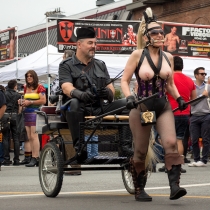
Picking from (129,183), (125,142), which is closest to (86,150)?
(125,142)

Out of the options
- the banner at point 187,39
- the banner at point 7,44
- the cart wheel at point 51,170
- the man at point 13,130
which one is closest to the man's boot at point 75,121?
the cart wheel at point 51,170

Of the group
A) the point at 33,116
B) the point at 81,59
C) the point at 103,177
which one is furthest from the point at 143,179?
the point at 33,116

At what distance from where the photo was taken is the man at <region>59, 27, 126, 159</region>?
336 inches

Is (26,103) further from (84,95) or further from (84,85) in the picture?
(84,95)

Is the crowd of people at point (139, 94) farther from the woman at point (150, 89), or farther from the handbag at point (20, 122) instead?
the handbag at point (20, 122)

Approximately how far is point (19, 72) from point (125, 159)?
15378 millimetres

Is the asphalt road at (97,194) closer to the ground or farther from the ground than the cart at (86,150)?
closer to the ground

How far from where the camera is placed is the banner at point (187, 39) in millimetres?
25078

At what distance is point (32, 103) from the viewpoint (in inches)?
599

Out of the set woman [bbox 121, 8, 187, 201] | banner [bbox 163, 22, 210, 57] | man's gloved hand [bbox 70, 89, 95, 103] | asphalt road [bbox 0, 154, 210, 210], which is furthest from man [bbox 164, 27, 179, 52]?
woman [bbox 121, 8, 187, 201]

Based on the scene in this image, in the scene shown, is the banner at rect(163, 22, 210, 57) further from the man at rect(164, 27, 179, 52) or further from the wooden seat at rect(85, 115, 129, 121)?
the wooden seat at rect(85, 115, 129, 121)

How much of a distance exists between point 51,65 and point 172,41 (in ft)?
15.5

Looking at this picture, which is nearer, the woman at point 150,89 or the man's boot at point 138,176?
the woman at point 150,89

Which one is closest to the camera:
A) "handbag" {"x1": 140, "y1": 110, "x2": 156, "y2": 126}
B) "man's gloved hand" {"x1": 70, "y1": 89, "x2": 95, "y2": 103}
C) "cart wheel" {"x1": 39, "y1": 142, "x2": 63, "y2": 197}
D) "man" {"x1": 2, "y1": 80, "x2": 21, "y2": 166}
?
"handbag" {"x1": 140, "y1": 110, "x2": 156, "y2": 126}
